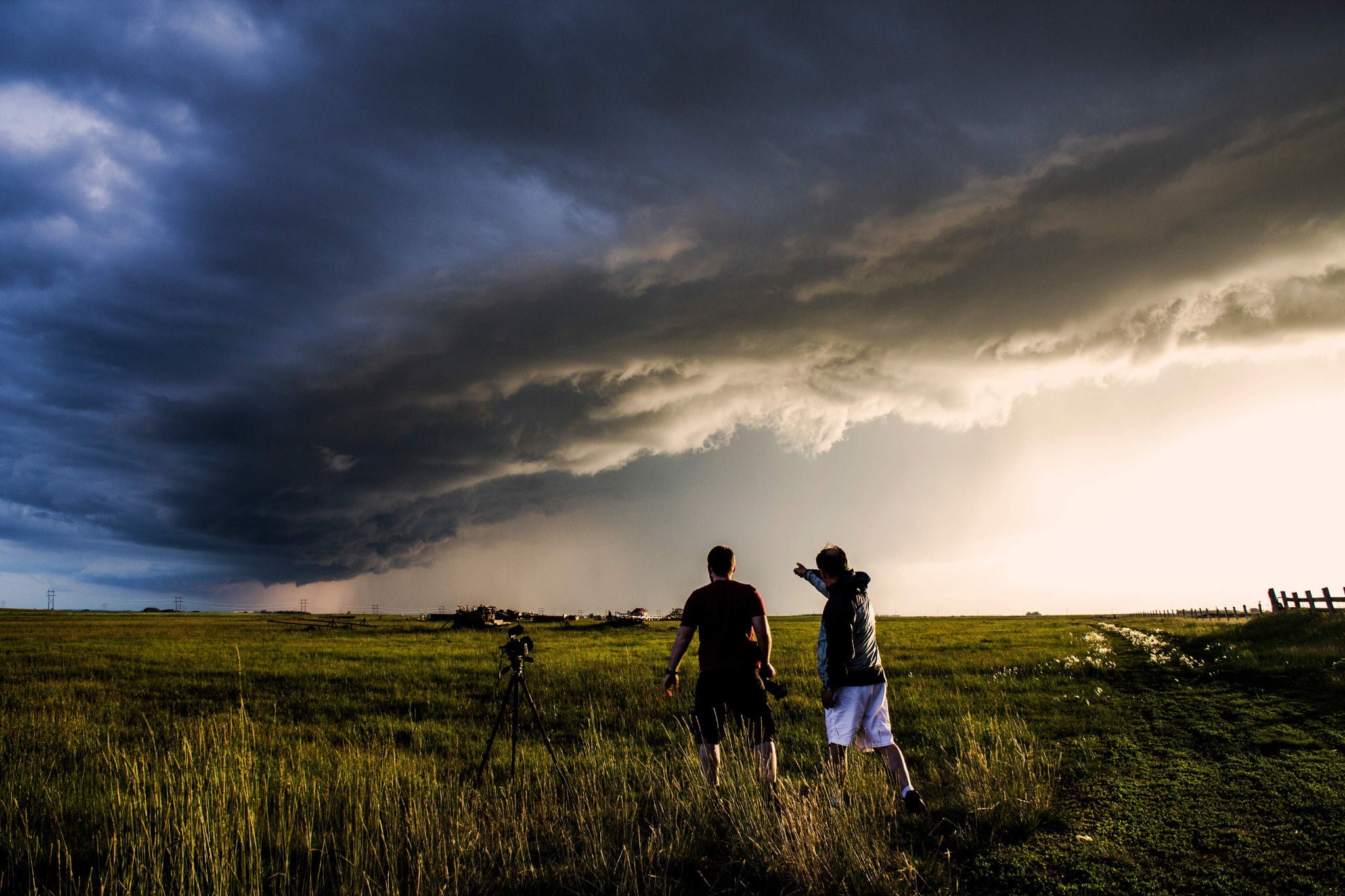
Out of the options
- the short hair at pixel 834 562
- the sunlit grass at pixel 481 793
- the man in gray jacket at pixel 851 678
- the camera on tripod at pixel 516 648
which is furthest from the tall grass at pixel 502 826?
the short hair at pixel 834 562

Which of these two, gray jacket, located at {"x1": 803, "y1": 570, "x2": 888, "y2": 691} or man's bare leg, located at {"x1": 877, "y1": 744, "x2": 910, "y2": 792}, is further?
gray jacket, located at {"x1": 803, "y1": 570, "x2": 888, "y2": 691}

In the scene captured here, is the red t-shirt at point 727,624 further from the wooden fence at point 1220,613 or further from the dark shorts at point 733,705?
the wooden fence at point 1220,613

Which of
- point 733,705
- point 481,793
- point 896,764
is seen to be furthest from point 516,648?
point 896,764

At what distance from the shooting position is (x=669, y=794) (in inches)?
269

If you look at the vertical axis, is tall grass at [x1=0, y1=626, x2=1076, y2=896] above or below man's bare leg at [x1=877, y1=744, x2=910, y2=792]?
below

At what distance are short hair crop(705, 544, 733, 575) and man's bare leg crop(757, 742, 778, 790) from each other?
1.77m

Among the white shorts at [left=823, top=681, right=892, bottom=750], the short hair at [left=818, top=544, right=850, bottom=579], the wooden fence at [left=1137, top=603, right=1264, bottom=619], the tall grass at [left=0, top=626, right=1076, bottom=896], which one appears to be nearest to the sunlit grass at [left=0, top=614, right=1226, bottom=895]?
the tall grass at [left=0, top=626, right=1076, bottom=896]

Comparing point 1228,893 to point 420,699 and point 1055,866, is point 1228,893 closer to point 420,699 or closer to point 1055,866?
point 1055,866

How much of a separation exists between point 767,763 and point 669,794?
1.04 meters

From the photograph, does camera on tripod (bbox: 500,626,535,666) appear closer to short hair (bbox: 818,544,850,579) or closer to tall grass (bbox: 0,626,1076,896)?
tall grass (bbox: 0,626,1076,896)

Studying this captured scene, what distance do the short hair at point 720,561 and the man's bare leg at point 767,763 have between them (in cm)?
177

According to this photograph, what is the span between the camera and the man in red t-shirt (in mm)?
6969

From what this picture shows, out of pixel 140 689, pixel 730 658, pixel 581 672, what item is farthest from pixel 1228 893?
pixel 140 689

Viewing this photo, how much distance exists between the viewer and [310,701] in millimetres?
16234
